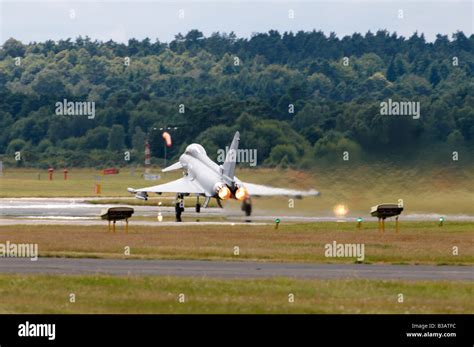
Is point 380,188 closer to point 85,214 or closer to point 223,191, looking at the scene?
point 223,191

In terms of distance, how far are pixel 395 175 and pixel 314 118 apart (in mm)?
64687

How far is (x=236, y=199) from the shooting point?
75812 mm

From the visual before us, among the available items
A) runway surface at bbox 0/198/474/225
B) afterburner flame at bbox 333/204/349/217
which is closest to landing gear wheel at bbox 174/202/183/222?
runway surface at bbox 0/198/474/225

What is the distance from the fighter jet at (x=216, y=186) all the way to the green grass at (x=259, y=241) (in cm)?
654

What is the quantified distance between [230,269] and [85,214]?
37098 mm

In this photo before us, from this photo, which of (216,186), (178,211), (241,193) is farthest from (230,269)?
(216,186)

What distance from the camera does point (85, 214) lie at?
76.8 meters

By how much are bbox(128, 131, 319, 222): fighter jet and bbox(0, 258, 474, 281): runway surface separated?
25.8 m

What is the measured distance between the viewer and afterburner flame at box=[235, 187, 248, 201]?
242 ft

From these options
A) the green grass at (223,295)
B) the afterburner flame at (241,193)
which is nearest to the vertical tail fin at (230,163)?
the afterburner flame at (241,193)

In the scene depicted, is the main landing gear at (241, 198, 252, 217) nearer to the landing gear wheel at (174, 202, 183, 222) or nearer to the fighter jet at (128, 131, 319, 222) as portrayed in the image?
the fighter jet at (128, 131, 319, 222)
